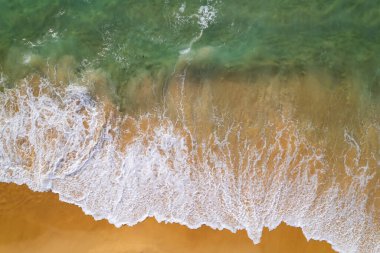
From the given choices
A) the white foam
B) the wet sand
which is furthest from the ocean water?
the wet sand

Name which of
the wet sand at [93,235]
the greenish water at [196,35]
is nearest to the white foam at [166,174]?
the wet sand at [93,235]

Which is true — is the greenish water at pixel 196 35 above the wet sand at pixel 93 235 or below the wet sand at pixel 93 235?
above

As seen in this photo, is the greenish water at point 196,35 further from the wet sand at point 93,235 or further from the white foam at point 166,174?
the wet sand at point 93,235

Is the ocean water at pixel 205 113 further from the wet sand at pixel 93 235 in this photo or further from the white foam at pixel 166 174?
the wet sand at pixel 93 235

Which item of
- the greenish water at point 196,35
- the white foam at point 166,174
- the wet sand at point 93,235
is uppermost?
the greenish water at point 196,35

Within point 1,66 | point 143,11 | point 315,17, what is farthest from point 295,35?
point 1,66

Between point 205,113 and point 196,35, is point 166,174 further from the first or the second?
point 196,35

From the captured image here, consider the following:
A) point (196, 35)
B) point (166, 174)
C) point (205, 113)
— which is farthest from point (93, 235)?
point (196, 35)
